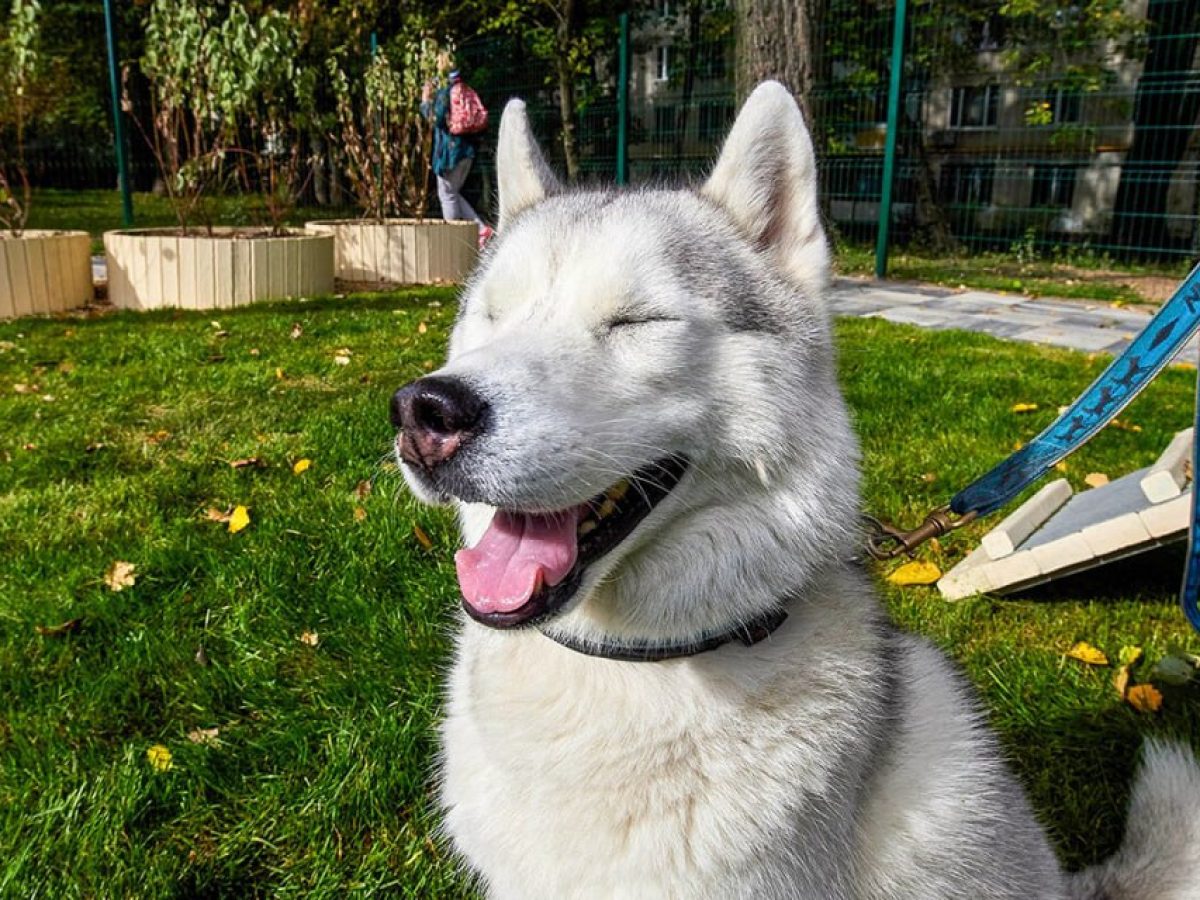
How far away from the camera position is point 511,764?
1872mm

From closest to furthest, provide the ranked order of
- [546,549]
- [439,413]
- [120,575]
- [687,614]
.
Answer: [439,413] < [546,549] < [687,614] < [120,575]

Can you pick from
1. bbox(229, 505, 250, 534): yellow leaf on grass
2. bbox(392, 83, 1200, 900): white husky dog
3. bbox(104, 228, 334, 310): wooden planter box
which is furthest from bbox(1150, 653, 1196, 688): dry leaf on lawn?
bbox(104, 228, 334, 310): wooden planter box

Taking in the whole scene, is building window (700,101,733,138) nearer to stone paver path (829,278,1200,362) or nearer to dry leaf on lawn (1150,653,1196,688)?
stone paver path (829,278,1200,362)

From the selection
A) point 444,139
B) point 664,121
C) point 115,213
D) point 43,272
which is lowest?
point 43,272

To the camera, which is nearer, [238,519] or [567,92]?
[238,519]

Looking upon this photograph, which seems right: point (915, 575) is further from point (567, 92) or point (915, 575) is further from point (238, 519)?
point (567, 92)

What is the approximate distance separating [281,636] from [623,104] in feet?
38.1

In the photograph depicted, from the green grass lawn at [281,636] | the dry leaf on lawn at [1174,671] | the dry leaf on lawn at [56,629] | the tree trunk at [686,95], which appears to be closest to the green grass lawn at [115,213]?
the tree trunk at [686,95]

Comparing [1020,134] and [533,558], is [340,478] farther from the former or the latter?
[1020,134]

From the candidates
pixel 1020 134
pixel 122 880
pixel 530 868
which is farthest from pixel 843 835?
pixel 1020 134

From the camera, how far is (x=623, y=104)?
43.4ft

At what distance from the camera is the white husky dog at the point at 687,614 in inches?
67.2

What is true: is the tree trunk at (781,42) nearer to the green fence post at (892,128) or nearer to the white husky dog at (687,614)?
the green fence post at (892,128)

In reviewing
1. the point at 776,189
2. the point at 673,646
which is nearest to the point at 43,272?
the point at 776,189
